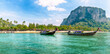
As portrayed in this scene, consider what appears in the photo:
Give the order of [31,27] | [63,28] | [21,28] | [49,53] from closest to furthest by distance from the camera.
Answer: [49,53], [21,28], [31,27], [63,28]

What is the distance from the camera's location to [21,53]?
1596cm

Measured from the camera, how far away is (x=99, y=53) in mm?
16172

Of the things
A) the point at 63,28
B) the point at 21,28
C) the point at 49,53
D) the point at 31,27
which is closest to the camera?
the point at 49,53

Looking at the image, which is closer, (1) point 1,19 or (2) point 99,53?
(2) point 99,53

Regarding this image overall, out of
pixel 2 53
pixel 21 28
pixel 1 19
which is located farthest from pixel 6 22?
pixel 2 53

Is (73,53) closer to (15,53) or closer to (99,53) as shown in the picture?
(99,53)

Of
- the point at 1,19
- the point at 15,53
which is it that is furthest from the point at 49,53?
the point at 1,19

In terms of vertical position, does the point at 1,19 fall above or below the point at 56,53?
above

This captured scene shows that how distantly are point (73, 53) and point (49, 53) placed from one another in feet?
12.1

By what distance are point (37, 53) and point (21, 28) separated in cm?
12209

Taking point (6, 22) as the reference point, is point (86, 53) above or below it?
below

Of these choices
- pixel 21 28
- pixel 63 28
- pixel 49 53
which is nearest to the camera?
pixel 49 53

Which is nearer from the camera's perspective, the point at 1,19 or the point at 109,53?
the point at 109,53

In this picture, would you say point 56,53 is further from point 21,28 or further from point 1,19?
point 1,19
